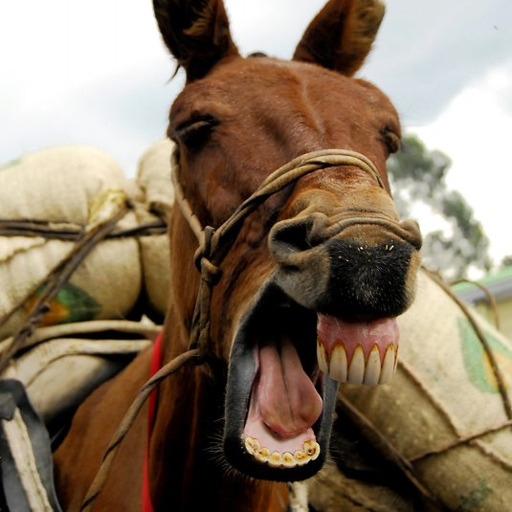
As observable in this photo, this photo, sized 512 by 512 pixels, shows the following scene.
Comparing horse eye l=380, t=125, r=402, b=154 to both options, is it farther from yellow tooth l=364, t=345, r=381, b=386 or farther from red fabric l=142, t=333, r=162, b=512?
red fabric l=142, t=333, r=162, b=512

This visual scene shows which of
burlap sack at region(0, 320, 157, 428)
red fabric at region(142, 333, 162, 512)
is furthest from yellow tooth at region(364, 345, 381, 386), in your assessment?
burlap sack at region(0, 320, 157, 428)

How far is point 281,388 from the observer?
195 cm

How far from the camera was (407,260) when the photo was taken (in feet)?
5.64

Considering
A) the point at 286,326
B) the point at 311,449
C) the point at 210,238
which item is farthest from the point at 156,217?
the point at 311,449

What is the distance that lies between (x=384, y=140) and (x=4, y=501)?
2.14 metres

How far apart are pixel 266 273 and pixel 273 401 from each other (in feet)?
1.15

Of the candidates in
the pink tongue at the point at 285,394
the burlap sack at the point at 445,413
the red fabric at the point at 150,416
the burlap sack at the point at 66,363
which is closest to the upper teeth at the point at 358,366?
the pink tongue at the point at 285,394

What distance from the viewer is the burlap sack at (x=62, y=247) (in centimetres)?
360

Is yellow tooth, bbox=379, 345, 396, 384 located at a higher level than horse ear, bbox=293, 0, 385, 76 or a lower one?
lower

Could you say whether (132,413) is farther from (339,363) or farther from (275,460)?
(339,363)

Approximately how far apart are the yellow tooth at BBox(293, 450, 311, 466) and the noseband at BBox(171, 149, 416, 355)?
1.85ft

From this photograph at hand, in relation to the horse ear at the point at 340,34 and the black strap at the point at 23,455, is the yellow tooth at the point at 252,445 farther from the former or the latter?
the horse ear at the point at 340,34

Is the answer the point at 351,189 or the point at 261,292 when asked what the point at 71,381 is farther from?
the point at 351,189

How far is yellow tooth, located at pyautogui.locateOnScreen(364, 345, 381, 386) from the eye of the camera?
1736 mm
